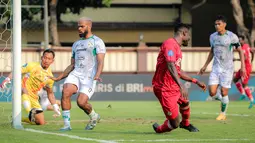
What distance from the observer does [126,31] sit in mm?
45375

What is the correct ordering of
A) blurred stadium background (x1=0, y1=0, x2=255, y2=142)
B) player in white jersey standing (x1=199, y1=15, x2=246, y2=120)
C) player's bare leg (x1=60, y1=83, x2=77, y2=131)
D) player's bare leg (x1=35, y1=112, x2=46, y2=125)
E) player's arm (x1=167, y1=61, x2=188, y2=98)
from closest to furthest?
player's arm (x1=167, y1=61, x2=188, y2=98), player's bare leg (x1=60, y1=83, x2=77, y2=131), player's bare leg (x1=35, y1=112, x2=46, y2=125), player in white jersey standing (x1=199, y1=15, x2=246, y2=120), blurred stadium background (x1=0, y1=0, x2=255, y2=142)

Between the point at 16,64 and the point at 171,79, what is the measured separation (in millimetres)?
2832

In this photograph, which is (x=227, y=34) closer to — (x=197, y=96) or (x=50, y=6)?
(x=197, y=96)

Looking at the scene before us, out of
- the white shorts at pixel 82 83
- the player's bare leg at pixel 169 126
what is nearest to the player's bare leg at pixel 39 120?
the white shorts at pixel 82 83

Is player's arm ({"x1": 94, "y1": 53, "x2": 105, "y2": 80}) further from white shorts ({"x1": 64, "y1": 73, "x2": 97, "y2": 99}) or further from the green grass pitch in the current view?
the green grass pitch

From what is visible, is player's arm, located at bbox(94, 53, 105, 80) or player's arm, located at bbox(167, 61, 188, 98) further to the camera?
player's arm, located at bbox(94, 53, 105, 80)

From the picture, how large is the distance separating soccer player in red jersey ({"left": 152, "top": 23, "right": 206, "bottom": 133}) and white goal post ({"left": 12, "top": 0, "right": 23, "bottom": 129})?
2.53m

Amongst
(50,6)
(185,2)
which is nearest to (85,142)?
(50,6)

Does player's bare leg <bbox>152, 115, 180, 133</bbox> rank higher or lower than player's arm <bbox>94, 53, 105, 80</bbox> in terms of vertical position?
lower

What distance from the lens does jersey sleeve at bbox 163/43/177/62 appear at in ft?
42.3

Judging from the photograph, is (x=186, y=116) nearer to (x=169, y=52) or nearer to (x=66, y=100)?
(x=169, y=52)

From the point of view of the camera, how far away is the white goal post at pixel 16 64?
568 inches

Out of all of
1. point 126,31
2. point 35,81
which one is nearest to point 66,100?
point 35,81

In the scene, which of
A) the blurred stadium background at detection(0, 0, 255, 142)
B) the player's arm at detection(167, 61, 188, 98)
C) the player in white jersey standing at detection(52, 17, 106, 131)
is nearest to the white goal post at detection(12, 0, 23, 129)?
the player in white jersey standing at detection(52, 17, 106, 131)
